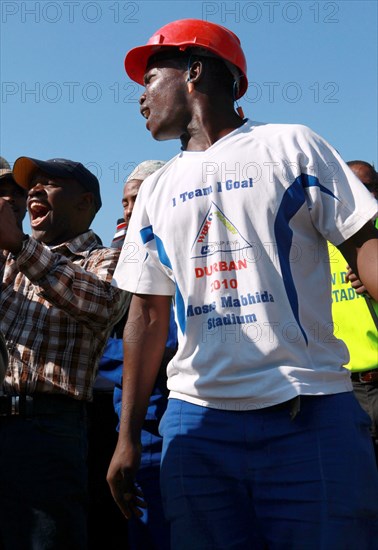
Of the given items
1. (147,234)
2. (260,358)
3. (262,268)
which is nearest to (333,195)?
(262,268)

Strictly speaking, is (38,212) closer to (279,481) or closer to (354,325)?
(354,325)

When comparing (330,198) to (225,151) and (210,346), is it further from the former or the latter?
(210,346)

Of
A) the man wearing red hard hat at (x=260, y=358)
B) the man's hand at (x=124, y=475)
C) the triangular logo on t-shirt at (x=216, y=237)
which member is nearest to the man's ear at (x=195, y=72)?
the man wearing red hard hat at (x=260, y=358)

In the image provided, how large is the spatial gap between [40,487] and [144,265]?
1223 mm

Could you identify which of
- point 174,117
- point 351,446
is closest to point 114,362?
point 174,117

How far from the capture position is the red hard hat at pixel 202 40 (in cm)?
260

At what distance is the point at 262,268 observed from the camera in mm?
2229

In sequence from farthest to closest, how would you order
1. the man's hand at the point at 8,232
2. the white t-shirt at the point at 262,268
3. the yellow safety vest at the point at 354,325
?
the yellow safety vest at the point at 354,325 < the man's hand at the point at 8,232 < the white t-shirt at the point at 262,268

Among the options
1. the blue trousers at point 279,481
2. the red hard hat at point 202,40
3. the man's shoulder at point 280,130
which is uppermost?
the red hard hat at point 202,40

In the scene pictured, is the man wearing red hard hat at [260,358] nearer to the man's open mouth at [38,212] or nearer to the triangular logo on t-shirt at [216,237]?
the triangular logo on t-shirt at [216,237]

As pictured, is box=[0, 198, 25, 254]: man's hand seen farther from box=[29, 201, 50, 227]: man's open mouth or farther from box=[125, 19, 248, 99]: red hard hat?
box=[125, 19, 248, 99]: red hard hat

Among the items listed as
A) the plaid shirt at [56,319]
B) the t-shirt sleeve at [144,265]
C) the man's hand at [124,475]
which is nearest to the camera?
the man's hand at [124,475]

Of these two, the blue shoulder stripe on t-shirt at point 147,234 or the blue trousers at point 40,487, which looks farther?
the blue trousers at point 40,487

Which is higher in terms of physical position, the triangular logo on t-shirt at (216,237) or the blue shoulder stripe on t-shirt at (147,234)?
the blue shoulder stripe on t-shirt at (147,234)
